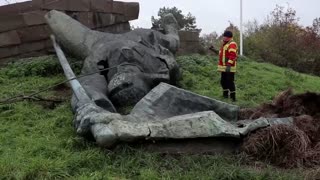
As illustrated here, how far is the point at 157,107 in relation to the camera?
534 centimetres

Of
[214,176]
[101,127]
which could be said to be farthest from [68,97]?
[214,176]

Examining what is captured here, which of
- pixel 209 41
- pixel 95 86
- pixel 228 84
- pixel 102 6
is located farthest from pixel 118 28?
pixel 209 41

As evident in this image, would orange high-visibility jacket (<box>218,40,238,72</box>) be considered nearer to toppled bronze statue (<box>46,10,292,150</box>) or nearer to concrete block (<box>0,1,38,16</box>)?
toppled bronze statue (<box>46,10,292,150</box>)

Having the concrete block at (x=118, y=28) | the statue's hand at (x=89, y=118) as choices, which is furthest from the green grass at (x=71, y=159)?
the concrete block at (x=118, y=28)

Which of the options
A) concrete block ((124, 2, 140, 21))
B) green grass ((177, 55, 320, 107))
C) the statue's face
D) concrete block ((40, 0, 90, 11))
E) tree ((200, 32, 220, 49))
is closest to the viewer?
the statue's face

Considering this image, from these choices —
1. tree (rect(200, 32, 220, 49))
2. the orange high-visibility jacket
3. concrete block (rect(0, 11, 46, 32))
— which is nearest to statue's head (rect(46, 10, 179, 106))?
the orange high-visibility jacket

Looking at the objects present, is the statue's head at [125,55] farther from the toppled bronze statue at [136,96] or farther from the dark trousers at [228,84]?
the dark trousers at [228,84]

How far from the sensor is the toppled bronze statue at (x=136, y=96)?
449 cm

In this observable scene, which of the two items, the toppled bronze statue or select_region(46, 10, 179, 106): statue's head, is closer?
the toppled bronze statue

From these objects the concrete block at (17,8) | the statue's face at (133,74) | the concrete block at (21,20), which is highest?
the concrete block at (17,8)

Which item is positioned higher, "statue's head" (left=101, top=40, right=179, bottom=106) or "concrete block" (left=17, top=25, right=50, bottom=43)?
"concrete block" (left=17, top=25, right=50, bottom=43)

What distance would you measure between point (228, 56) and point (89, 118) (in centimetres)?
382

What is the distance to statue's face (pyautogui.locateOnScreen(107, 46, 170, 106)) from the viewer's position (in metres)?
6.09

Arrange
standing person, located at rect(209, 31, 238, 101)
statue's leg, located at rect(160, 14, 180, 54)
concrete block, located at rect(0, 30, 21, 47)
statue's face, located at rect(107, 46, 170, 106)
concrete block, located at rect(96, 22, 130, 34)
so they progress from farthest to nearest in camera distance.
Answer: concrete block, located at rect(96, 22, 130, 34) → concrete block, located at rect(0, 30, 21, 47) → statue's leg, located at rect(160, 14, 180, 54) → standing person, located at rect(209, 31, 238, 101) → statue's face, located at rect(107, 46, 170, 106)
